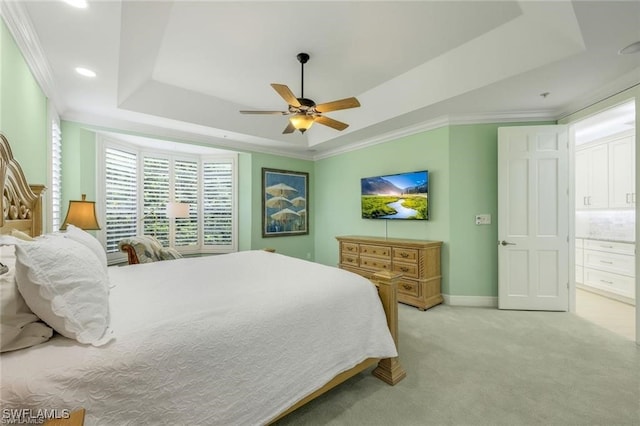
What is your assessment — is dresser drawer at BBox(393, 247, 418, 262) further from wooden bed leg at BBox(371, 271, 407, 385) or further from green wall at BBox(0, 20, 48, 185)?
green wall at BBox(0, 20, 48, 185)

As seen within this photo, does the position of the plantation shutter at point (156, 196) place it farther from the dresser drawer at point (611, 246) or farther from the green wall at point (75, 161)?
the dresser drawer at point (611, 246)

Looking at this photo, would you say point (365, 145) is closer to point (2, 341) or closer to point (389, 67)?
point (389, 67)

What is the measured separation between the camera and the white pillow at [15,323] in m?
0.98

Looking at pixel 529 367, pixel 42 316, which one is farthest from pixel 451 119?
pixel 42 316

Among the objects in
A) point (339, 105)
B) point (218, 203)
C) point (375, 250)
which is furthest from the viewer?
point (218, 203)

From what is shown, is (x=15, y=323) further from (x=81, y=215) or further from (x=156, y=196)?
(x=156, y=196)

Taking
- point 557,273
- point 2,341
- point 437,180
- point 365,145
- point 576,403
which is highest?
point 365,145

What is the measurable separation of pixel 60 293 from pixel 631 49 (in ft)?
13.4

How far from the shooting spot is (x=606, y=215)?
4.19 metres

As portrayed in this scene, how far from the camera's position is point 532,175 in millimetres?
3434

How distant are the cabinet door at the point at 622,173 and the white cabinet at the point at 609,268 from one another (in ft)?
2.09

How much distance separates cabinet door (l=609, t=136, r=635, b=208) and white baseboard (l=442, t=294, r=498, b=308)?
96.6 inches

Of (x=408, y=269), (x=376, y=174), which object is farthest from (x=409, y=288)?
(x=376, y=174)

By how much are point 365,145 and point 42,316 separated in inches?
180
